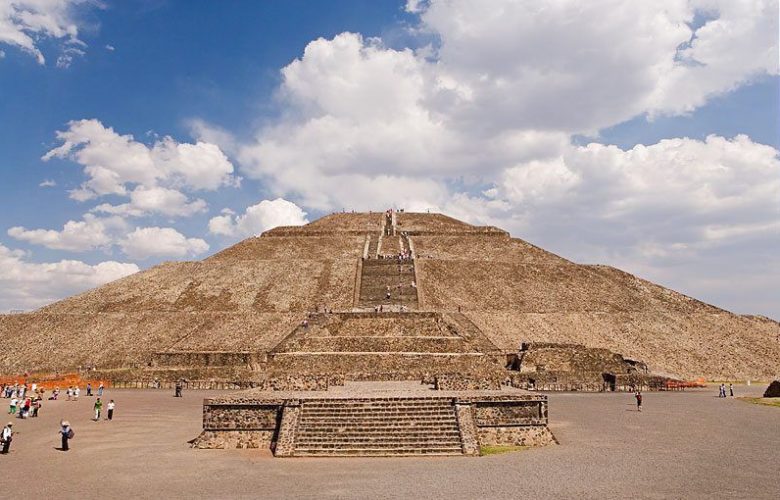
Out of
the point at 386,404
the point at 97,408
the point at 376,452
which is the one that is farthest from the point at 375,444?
the point at 97,408

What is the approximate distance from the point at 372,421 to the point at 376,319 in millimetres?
24129

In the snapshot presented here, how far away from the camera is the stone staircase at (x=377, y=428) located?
16.2 metres

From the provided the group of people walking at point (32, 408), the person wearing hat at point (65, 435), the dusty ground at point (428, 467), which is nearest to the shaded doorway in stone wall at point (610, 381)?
the dusty ground at point (428, 467)

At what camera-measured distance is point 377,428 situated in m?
17.0

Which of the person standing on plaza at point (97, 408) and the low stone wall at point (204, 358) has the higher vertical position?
the low stone wall at point (204, 358)

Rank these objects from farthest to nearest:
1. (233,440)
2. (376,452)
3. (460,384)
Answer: (460,384)
(233,440)
(376,452)

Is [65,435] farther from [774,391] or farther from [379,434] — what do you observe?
[774,391]

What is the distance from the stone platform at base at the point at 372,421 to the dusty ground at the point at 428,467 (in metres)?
0.75

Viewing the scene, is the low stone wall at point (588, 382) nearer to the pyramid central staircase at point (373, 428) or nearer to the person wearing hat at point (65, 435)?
the pyramid central staircase at point (373, 428)

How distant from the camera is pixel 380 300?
50219 millimetres

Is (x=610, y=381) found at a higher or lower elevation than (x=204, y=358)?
lower

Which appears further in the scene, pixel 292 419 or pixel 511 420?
pixel 511 420

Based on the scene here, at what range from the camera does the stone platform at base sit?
54.6ft

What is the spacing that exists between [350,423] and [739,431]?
12911mm
